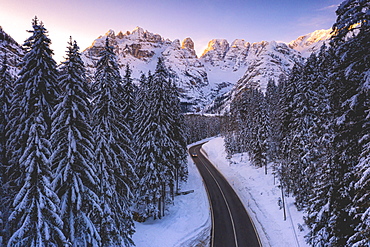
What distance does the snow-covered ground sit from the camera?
66.6 feet

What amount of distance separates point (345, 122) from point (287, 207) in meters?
20.4

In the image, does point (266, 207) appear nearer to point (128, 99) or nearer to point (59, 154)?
point (128, 99)

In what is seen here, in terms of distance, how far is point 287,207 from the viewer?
2600 cm

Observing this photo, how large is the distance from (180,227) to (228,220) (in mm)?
6822

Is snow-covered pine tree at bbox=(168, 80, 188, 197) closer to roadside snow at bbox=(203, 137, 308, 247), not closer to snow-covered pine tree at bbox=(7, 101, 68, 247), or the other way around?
roadside snow at bbox=(203, 137, 308, 247)

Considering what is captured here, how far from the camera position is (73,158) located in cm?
1064

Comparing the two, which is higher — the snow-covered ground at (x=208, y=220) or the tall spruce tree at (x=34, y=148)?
the tall spruce tree at (x=34, y=148)

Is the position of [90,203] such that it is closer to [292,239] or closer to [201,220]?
[201,220]

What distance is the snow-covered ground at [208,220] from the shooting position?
66.6ft

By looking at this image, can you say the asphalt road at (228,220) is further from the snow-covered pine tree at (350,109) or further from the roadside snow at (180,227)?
the snow-covered pine tree at (350,109)

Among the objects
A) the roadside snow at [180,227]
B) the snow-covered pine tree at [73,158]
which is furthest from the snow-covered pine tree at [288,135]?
the snow-covered pine tree at [73,158]

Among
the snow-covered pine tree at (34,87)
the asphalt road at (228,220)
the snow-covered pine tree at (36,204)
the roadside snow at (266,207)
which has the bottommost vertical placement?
the asphalt road at (228,220)

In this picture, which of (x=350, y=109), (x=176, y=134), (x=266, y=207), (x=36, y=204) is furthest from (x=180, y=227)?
(x=350, y=109)

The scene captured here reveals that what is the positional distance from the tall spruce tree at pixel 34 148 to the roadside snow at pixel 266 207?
68.1ft
